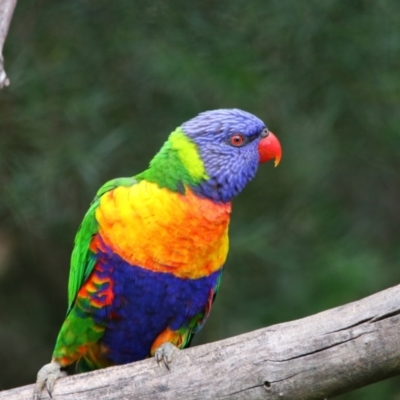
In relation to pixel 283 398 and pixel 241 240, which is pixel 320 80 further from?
pixel 283 398

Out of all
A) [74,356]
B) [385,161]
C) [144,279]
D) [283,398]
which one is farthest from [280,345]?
[385,161]

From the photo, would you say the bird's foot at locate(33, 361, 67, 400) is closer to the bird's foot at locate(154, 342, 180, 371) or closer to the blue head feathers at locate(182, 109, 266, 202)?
the bird's foot at locate(154, 342, 180, 371)

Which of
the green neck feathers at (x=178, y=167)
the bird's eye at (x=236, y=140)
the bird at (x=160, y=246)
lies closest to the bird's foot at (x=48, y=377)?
the bird at (x=160, y=246)

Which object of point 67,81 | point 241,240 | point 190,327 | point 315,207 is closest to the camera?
point 190,327

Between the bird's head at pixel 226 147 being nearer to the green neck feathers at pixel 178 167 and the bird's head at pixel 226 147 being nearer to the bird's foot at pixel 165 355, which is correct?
the green neck feathers at pixel 178 167

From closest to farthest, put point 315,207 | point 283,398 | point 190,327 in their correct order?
point 283,398, point 190,327, point 315,207

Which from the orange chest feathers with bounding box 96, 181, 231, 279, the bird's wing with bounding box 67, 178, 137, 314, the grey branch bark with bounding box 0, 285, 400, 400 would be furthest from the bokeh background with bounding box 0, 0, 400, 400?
the grey branch bark with bounding box 0, 285, 400, 400

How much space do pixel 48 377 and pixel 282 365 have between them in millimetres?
855

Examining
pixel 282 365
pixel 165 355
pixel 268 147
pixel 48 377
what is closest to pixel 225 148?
pixel 268 147

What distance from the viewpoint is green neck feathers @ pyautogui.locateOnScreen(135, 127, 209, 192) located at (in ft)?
8.88

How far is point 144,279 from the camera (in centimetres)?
269

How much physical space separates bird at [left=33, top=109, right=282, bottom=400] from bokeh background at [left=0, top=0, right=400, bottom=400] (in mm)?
1032

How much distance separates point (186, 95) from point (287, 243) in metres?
1.12

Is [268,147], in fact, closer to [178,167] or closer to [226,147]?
[226,147]
